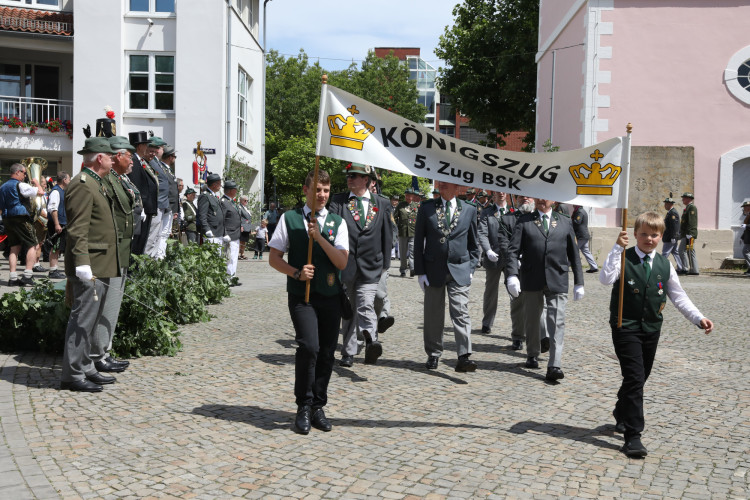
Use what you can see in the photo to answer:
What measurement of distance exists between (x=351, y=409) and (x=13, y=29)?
24595mm

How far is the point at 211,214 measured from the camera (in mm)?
13133

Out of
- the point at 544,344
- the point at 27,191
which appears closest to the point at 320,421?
the point at 544,344

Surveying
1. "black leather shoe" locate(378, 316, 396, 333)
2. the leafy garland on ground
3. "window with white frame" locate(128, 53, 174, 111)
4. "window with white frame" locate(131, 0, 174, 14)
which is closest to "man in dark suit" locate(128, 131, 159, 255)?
the leafy garland on ground

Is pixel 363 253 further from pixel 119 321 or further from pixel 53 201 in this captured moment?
pixel 53 201

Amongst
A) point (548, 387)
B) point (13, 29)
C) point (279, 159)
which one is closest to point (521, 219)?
point (548, 387)

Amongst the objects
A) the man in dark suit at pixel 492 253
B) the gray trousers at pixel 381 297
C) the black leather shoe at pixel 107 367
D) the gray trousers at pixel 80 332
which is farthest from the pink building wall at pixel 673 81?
the gray trousers at pixel 80 332

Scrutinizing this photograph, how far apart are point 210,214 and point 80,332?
277 inches

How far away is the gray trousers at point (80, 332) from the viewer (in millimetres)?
6188

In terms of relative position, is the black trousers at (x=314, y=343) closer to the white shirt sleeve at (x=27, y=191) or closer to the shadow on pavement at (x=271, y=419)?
the shadow on pavement at (x=271, y=419)

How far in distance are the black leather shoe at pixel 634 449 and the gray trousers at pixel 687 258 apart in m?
16.3

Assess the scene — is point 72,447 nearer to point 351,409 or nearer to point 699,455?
point 351,409

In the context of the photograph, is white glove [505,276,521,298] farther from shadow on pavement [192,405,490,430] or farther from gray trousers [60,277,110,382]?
gray trousers [60,277,110,382]

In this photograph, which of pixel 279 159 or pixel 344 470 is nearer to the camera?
pixel 344 470

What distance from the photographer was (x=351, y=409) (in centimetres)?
602
